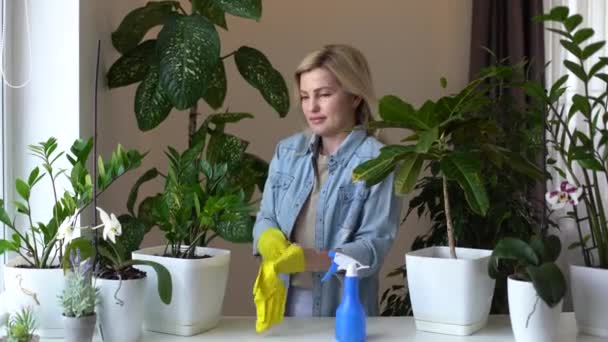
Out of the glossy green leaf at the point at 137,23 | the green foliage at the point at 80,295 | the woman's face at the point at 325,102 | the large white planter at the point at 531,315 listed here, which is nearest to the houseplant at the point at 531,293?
the large white planter at the point at 531,315

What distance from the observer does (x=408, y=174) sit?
5.08ft

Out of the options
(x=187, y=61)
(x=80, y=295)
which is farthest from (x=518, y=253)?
(x=187, y=61)

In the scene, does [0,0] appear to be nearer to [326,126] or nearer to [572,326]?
[326,126]

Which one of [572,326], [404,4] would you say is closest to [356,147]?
[572,326]

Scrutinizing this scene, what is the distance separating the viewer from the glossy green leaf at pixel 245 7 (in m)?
2.21

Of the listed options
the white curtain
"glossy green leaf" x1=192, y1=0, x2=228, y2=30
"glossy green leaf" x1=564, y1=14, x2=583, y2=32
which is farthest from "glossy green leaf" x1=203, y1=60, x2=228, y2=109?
the white curtain

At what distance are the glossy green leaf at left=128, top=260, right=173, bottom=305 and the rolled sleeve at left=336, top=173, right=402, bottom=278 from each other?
0.44m

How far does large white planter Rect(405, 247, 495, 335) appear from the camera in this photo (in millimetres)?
1553

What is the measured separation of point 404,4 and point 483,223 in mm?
1407

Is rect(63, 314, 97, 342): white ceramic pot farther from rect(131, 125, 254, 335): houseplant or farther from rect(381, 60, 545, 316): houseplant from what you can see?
rect(381, 60, 545, 316): houseplant

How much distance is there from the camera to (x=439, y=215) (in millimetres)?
2943

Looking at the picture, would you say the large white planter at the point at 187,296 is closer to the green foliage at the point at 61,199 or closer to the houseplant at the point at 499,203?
the green foliage at the point at 61,199

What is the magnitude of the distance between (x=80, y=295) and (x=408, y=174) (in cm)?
71

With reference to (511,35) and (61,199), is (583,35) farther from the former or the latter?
(511,35)
